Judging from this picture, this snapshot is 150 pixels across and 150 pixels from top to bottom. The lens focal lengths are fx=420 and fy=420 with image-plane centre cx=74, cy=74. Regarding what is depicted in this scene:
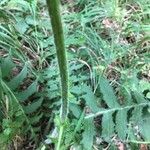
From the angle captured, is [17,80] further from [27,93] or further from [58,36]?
[58,36]

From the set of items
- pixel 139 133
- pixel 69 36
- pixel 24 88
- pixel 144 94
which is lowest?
pixel 139 133

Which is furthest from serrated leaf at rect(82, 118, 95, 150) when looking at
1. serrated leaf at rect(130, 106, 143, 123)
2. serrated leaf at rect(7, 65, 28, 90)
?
serrated leaf at rect(7, 65, 28, 90)

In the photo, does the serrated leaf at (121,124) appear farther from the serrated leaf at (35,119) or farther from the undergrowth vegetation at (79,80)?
the serrated leaf at (35,119)

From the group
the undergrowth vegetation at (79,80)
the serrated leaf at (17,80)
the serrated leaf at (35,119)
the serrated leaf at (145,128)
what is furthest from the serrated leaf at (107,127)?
the serrated leaf at (17,80)

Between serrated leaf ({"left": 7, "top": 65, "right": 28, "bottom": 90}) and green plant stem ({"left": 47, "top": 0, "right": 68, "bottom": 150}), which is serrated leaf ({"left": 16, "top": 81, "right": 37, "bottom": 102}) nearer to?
serrated leaf ({"left": 7, "top": 65, "right": 28, "bottom": 90})

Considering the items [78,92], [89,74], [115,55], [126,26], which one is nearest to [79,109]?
[78,92]

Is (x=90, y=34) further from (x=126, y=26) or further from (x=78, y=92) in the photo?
(x=78, y=92)
